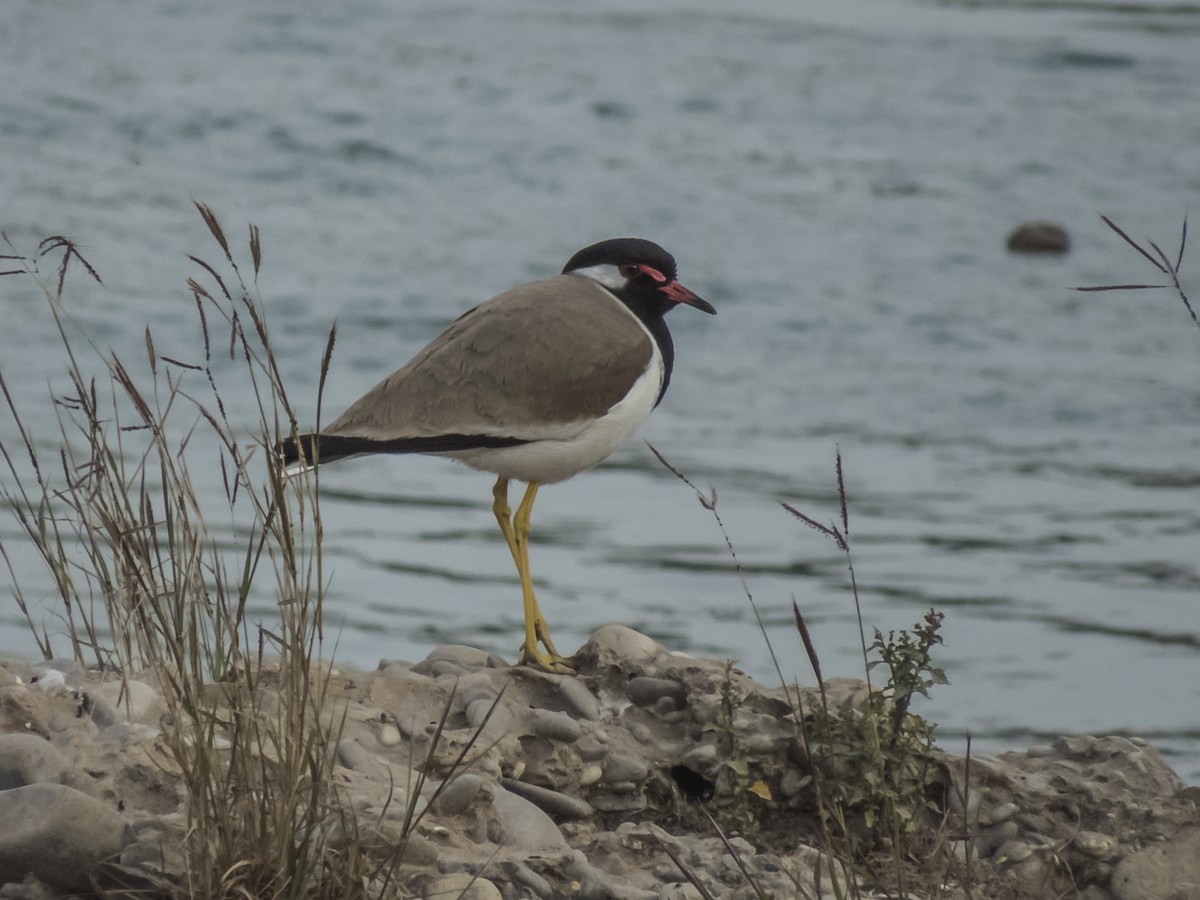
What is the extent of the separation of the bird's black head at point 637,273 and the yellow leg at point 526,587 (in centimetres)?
71

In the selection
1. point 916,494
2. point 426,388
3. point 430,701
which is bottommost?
point 916,494

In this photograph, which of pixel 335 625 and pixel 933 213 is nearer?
pixel 335 625

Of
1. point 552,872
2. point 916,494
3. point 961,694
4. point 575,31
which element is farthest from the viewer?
point 575,31

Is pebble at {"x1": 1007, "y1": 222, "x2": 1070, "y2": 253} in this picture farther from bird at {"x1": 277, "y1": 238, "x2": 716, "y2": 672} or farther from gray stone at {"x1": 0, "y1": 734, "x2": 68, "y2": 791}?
gray stone at {"x1": 0, "y1": 734, "x2": 68, "y2": 791}

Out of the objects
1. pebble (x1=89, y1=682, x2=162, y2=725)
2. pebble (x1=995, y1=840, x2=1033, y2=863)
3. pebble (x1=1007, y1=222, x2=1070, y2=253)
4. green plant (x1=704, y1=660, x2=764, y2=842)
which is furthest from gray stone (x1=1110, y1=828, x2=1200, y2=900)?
pebble (x1=1007, y1=222, x2=1070, y2=253)

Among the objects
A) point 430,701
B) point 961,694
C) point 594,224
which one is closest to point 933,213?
point 594,224

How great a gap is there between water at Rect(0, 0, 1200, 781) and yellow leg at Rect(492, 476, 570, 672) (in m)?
2.21

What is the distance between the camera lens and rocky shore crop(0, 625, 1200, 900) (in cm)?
376

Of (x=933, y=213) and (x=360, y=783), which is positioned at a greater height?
(x=360, y=783)

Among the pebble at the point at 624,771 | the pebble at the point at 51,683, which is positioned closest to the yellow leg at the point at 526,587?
the pebble at the point at 624,771

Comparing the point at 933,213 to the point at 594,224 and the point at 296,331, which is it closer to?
the point at 594,224

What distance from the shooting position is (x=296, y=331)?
12656 mm

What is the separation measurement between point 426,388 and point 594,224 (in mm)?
10255

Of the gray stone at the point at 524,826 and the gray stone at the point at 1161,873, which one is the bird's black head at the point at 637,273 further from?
the gray stone at the point at 1161,873
